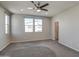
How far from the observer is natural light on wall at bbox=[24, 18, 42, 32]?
9.58 m

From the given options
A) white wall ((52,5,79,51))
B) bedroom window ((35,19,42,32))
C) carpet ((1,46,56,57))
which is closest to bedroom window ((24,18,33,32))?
bedroom window ((35,19,42,32))

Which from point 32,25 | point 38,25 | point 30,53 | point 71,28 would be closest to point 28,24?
point 32,25

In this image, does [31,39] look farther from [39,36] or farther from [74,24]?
[74,24]

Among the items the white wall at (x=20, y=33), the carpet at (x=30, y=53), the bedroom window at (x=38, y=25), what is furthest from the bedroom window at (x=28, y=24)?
the carpet at (x=30, y=53)

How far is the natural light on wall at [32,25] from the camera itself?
9.58 meters

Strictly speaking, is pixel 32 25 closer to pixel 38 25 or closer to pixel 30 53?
pixel 38 25

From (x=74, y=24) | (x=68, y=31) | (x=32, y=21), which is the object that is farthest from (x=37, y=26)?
(x=74, y=24)

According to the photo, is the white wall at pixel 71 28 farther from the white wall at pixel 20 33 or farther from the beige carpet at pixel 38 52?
the white wall at pixel 20 33

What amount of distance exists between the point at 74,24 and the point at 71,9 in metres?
1.01

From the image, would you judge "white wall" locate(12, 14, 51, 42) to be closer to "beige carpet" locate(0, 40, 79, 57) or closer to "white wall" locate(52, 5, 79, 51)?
"beige carpet" locate(0, 40, 79, 57)

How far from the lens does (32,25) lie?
9.84 meters

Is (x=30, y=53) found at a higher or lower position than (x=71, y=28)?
lower

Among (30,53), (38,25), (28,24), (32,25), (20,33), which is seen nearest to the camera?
(30,53)

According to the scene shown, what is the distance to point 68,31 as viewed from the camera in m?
6.87
